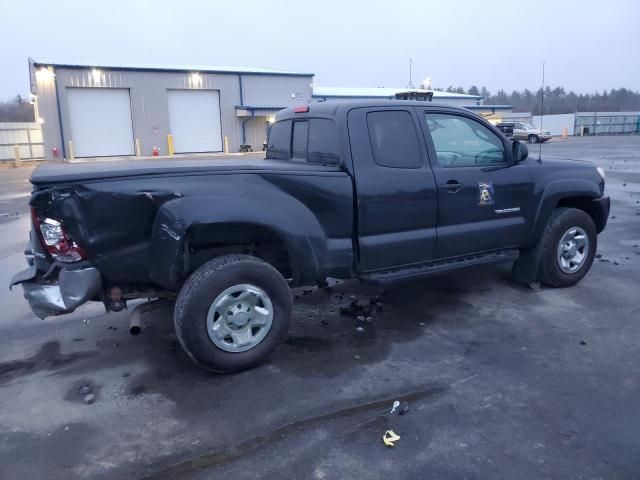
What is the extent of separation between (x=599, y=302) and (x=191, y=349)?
4051 millimetres

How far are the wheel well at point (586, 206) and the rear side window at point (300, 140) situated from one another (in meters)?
2.86

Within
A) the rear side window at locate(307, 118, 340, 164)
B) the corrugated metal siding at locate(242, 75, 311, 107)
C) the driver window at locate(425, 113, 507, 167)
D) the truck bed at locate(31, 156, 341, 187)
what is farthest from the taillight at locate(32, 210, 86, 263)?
the corrugated metal siding at locate(242, 75, 311, 107)

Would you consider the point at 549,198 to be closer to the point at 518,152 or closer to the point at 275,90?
the point at 518,152

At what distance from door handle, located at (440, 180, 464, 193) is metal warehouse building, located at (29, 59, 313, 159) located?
26.5 m

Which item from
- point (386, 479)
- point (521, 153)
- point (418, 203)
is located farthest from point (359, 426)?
point (521, 153)

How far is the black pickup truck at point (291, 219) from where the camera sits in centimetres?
370

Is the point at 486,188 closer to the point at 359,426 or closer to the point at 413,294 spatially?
the point at 413,294

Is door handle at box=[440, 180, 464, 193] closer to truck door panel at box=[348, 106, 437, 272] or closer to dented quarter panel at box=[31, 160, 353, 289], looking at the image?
truck door panel at box=[348, 106, 437, 272]

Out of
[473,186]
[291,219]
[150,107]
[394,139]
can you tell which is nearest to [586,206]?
[473,186]

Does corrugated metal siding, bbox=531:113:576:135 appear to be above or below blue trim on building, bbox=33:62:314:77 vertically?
below

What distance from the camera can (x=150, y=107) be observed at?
33.4 m

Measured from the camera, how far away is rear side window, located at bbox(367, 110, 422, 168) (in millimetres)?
4566

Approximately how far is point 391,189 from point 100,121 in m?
31.8

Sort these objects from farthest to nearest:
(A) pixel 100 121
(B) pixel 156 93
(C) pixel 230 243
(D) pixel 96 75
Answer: (B) pixel 156 93
(A) pixel 100 121
(D) pixel 96 75
(C) pixel 230 243
